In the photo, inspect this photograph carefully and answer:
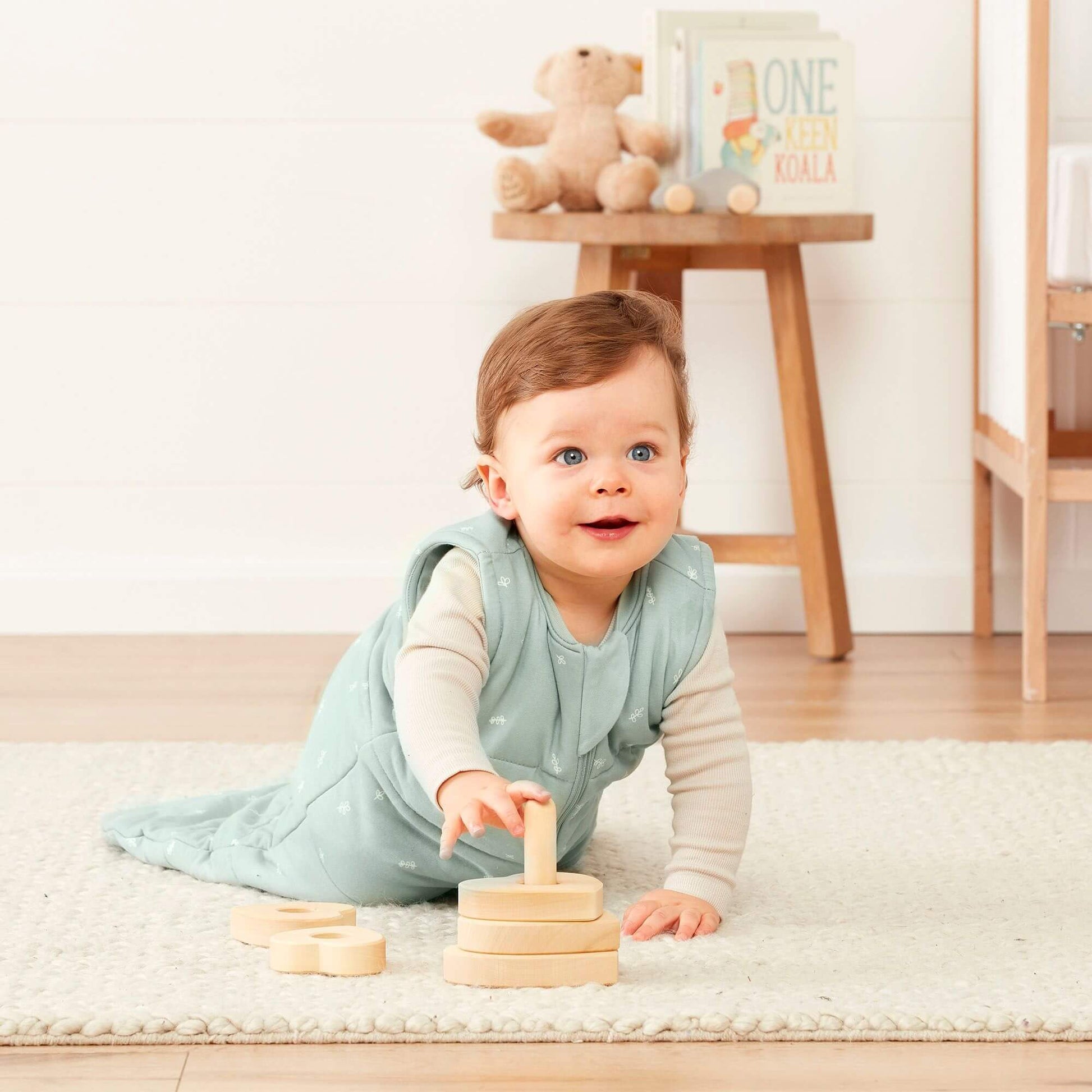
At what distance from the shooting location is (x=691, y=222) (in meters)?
1.75

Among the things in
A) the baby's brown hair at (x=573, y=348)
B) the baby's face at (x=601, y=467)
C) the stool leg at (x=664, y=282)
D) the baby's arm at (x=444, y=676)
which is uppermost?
the stool leg at (x=664, y=282)

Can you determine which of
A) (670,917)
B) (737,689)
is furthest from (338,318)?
(670,917)

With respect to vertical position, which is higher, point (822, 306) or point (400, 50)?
point (400, 50)

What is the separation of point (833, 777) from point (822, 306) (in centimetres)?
87

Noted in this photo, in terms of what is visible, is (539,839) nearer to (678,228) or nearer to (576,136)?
(678,228)

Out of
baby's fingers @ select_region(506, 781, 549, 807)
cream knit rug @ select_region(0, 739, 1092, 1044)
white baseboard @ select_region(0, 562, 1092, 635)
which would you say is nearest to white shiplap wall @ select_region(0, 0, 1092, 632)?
white baseboard @ select_region(0, 562, 1092, 635)

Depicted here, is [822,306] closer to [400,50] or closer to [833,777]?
[400,50]

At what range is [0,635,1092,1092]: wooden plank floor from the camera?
0.74 meters

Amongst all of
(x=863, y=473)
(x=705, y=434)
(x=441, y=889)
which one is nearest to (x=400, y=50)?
(x=705, y=434)

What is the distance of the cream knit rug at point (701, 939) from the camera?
78 centimetres

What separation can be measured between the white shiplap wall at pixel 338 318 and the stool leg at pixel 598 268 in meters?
0.23

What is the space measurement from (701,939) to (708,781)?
0.10m

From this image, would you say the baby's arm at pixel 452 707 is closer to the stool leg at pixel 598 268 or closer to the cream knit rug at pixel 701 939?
the cream knit rug at pixel 701 939

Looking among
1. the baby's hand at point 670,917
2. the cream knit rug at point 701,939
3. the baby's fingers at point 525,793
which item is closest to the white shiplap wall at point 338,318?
the cream knit rug at point 701,939
